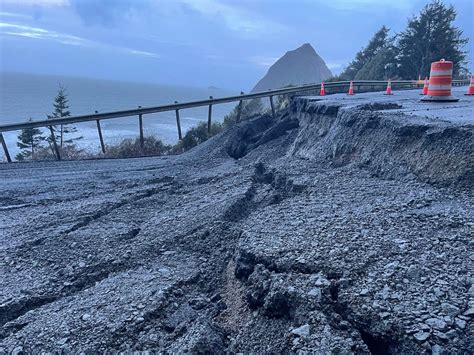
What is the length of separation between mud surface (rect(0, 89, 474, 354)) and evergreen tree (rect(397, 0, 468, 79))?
82.0 feet

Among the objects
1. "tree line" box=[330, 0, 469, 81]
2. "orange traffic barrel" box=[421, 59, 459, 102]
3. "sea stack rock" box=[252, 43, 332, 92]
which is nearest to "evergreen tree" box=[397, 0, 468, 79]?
"tree line" box=[330, 0, 469, 81]

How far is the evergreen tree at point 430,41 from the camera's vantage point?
28469 millimetres

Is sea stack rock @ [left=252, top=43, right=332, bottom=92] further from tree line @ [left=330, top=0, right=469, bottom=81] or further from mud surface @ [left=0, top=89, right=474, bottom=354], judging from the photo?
mud surface @ [left=0, top=89, right=474, bottom=354]

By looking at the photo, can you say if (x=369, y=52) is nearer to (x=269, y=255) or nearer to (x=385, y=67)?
(x=385, y=67)

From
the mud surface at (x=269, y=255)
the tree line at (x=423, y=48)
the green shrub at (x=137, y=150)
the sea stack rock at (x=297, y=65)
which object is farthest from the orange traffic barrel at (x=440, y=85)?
the sea stack rock at (x=297, y=65)

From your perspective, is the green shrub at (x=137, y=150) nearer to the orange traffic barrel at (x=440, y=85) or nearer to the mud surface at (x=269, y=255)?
the mud surface at (x=269, y=255)

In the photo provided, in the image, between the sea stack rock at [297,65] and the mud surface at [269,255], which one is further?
the sea stack rock at [297,65]

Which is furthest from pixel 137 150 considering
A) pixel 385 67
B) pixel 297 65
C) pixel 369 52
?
pixel 297 65

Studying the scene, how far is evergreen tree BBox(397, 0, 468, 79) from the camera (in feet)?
93.4

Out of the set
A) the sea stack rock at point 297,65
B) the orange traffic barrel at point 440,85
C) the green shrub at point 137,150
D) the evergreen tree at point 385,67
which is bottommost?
the green shrub at point 137,150

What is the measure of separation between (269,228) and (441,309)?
2.35 metres

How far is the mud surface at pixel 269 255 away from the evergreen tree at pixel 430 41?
82.0 ft

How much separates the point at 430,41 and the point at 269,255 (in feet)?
96.5

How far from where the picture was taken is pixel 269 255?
4.32 metres
